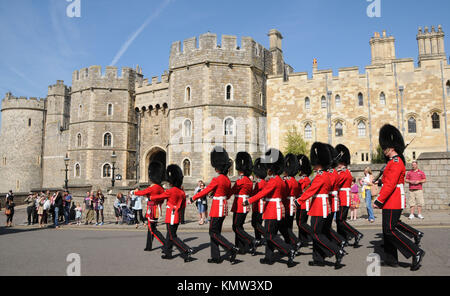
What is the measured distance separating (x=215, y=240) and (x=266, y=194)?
4.39 feet

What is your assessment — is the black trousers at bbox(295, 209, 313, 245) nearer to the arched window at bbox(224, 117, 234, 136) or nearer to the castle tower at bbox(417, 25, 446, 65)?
the arched window at bbox(224, 117, 234, 136)

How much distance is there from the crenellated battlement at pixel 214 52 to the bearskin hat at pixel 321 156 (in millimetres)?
21164

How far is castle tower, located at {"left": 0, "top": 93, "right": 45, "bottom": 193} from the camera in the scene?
1719 inches

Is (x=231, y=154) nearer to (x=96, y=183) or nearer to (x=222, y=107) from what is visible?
(x=222, y=107)

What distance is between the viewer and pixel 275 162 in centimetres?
734

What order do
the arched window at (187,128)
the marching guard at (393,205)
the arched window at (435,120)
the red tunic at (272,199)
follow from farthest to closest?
the arched window at (187,128), the arched window at (435,120), the red tunic at (272,199), the marching guard at (393,205)

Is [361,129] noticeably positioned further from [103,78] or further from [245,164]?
[103,78]

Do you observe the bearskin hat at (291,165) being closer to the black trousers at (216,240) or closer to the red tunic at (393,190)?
the black trousers at (216,240)

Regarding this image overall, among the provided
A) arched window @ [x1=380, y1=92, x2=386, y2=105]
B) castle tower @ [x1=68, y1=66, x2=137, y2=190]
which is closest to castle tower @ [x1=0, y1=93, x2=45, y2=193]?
castle tower @ [x1=68, y1=66, x2=137, y2=190]

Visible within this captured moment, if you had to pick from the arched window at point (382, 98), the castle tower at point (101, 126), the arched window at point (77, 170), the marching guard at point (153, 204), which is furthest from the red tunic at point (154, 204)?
the arched window at point (77, 170)

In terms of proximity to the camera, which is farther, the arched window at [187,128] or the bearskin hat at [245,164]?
the arched window at [187,128]

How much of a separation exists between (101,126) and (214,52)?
46.6 feet

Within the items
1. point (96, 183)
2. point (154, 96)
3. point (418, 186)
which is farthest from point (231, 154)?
point (418, 186)

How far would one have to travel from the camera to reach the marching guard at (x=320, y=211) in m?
6.19
